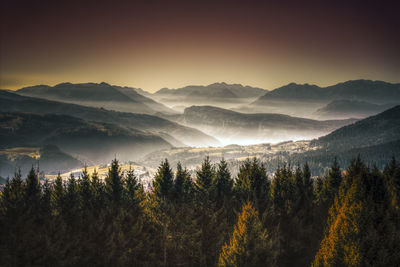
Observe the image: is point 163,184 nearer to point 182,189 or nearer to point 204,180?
point 182,189

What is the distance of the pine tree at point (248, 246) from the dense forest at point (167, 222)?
10 cm

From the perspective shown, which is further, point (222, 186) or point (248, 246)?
point (222, 186)

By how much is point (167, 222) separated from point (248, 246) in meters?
19.8

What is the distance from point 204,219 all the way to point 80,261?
62.6ft

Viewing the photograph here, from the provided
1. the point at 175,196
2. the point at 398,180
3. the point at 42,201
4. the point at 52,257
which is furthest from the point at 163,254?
the point at 398,180

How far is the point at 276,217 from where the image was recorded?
175 ft

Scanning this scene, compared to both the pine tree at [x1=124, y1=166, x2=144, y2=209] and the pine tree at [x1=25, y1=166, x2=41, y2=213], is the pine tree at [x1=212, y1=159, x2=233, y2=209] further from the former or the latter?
the pine tree at [x1=25, y1=166, x2=41, y2=213]

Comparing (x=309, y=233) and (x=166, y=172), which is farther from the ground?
(x=166, y=172)

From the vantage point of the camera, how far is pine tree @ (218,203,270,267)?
32.6 m

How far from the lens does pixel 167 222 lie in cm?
5003

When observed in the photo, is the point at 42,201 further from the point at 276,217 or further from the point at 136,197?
the point at 276,217

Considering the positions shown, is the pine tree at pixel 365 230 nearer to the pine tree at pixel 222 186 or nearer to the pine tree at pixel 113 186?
the pine tree at pixel 222 186

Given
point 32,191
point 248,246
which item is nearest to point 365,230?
point 248,246

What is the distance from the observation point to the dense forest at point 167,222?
139 feet
